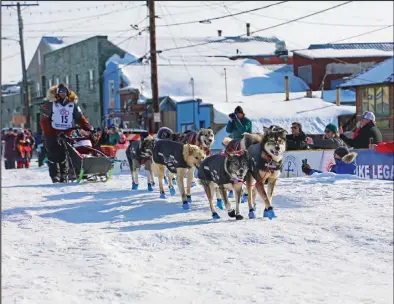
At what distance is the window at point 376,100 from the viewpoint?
102 ft

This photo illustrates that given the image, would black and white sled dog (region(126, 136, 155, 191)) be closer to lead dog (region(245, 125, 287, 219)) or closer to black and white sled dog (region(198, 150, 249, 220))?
black and white sled dog (region(198, 150, 249, 220))

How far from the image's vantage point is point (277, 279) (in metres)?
5.91

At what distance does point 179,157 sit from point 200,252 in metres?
3.76

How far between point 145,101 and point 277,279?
1432 inches

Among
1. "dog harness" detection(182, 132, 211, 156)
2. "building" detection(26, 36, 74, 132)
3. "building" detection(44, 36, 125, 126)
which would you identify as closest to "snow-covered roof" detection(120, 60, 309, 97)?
"building" detection(44, 36, 125, 126)

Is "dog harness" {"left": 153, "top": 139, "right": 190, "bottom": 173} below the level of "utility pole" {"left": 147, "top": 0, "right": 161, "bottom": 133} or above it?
below

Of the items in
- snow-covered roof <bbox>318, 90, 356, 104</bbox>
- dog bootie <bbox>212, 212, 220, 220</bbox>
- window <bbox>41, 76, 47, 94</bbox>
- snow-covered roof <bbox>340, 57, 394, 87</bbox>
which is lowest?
dog bootie <bbox>212, 212, 220, 220</bbox>

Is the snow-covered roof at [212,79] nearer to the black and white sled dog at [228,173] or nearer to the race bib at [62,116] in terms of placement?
the race bib at [62,116]

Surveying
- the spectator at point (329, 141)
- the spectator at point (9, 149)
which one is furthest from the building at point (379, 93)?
the spectator at point (329, 141)

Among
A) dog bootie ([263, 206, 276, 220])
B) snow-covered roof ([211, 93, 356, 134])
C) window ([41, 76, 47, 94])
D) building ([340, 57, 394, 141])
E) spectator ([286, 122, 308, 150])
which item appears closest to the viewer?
dog bootie ([263, 206, 276, 220])

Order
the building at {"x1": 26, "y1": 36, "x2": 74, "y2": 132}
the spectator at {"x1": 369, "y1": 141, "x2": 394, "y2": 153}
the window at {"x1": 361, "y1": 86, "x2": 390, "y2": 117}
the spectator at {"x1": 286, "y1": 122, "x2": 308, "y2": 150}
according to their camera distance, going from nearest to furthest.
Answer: the spectator at {"x1": 369, "y1": 141, "x2": 394, "y2": 153}
the spectator at {"x1": 286, "y1": 122, "x2": 308, "y2": 150}
the window at {"x1": 361, "y1": 86, "x2": 390, "y2": 117}
the building at {"x1": 26, "y1": 36, "x2": 74, "y2": 132}

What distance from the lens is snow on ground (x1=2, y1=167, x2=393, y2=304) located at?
5.53 metres

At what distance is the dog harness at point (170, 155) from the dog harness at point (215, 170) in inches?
44.8

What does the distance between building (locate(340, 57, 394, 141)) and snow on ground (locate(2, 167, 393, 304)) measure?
67.0 ft
